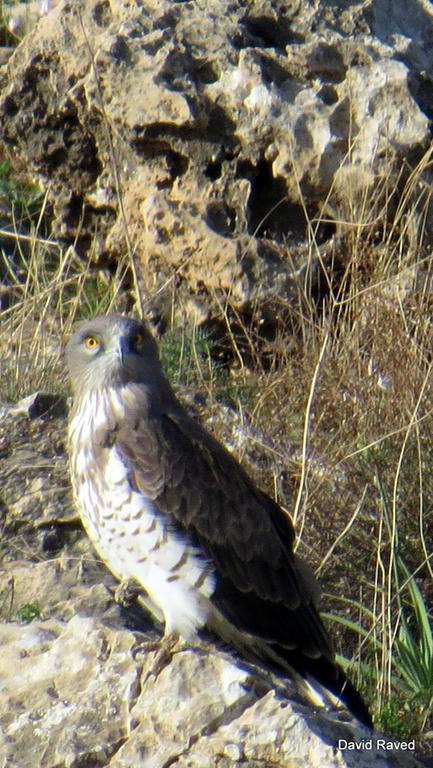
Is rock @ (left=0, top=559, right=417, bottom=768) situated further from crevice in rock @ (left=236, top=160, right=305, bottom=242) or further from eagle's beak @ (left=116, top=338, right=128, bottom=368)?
crevice in rock @ (left=236, top=160, right=305, bottom=242)

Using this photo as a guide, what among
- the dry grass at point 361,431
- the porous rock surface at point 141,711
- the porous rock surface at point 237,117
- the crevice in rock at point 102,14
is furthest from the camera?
the crevice in rock at point 102,14

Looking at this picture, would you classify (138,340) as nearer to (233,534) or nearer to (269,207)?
(233,534)

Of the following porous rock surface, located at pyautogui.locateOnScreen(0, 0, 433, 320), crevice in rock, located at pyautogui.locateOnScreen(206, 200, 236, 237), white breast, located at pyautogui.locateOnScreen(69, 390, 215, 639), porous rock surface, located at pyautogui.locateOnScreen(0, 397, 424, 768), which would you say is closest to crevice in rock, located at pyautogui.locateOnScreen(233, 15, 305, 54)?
porous rock surface, located at pyautogui.locateOnScreen(0, 0, 433, 320)

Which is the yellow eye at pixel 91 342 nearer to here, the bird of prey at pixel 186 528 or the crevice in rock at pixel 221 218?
the bird of prey at pixel 186 528

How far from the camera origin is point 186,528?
4555 mm

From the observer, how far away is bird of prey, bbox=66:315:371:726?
4449mm

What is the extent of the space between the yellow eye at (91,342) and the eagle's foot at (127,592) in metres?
0.96

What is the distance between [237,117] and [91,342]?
2.09 m

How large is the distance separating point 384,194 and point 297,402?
1.41m

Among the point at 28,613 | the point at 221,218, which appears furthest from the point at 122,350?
the point at 221,218

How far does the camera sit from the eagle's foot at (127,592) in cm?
465

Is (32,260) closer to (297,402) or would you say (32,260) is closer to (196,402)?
(196,402)

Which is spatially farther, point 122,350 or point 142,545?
point 122,350

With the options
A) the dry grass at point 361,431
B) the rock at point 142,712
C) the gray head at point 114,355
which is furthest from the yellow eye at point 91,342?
the rock at point 142,712
